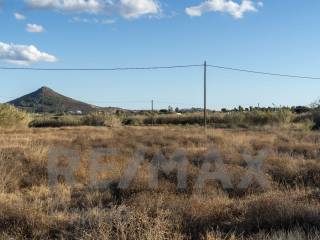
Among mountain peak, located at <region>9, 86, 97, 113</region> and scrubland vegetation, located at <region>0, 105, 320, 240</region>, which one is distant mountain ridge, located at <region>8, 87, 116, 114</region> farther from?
scrubland vegetation, located at <region>0, 105, 320, 240</region>

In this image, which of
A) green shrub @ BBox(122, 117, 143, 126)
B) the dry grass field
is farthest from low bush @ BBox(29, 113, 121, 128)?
the dry grass field

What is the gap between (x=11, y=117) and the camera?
45.8m

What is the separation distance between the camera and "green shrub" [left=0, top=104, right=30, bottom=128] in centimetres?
4441

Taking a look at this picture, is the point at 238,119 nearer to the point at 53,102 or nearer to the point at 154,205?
the point at 154,205

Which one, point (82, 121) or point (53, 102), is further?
point (53, 102)

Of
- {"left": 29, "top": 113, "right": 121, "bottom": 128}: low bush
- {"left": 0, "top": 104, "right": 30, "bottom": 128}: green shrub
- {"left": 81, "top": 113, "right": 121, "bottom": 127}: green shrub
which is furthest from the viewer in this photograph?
{"left": 29, "top": 113, "right": 121, "bottom": 128}: low bush

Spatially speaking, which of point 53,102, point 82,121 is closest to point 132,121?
point 82,121

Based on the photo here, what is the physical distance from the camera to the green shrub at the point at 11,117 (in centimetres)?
4441

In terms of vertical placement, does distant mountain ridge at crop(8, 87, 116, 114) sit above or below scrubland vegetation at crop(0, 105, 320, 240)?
above

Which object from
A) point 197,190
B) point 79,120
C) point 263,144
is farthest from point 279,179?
point 79,120

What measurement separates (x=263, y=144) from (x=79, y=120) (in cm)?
4328

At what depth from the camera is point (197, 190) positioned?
1263cm

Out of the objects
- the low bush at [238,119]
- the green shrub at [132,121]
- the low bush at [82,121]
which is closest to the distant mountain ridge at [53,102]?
the green shrub at [132,121]

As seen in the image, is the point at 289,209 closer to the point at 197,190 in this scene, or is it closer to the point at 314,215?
the point at 314,215
